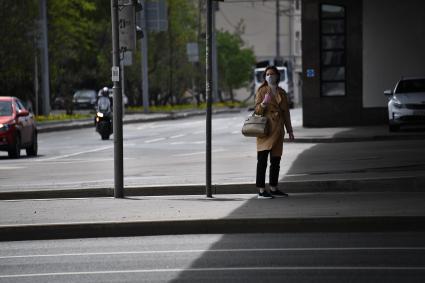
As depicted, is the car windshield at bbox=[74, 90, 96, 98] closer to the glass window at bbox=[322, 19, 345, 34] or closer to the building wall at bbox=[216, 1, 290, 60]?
the building wall at bbox=[216, 1, 290, 60]

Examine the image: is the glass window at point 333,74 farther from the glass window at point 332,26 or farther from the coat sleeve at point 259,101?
the coat sleeve at point 259,101

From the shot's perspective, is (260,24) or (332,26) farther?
(260,24)

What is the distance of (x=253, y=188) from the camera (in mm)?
18078

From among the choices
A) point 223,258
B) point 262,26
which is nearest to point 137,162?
point 223,258

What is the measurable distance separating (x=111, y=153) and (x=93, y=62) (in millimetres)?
47621

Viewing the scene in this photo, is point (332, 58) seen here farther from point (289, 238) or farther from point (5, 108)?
point (289, 238)

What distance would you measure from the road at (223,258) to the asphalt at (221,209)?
297 mm

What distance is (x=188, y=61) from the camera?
79.9 metres

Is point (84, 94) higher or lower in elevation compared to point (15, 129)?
lower

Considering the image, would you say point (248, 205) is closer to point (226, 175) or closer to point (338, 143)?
point (226, 175)

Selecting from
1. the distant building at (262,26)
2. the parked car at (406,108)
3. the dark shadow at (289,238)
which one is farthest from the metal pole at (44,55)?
the distant building at (262,26)

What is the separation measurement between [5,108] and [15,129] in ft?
3.51

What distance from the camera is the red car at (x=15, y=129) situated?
97.2ft

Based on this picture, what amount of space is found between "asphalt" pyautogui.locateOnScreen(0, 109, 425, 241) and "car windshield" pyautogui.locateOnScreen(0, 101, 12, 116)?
12.4m
